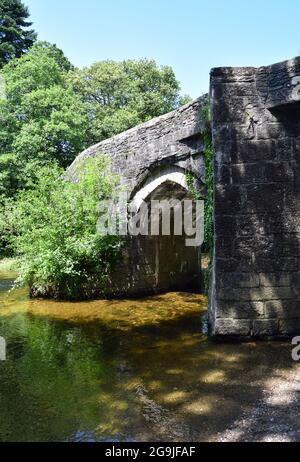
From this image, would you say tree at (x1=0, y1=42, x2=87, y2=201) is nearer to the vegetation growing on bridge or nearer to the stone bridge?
the vegetation growing on bridge

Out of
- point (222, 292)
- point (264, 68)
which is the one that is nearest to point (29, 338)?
point (222, 292)

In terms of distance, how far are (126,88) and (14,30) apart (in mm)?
6859

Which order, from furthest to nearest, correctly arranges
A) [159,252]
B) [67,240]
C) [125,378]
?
[159,252] → [67,240] → [125,378]

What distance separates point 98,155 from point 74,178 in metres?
1.18

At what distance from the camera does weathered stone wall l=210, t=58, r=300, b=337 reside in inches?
194

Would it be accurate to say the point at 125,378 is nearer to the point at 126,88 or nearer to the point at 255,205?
the point at 255,205

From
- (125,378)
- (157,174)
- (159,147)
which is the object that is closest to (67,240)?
(157,174)

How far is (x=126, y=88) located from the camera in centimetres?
2231

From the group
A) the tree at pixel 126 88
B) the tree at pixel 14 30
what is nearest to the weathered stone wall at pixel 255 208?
the tree at pixel 126 88

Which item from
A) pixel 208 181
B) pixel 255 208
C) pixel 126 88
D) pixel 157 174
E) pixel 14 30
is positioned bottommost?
pixel 255 208

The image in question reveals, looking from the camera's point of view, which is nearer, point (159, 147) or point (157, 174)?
point (159, 147)

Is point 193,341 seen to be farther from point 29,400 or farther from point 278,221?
point 29,400

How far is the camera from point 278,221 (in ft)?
16.3

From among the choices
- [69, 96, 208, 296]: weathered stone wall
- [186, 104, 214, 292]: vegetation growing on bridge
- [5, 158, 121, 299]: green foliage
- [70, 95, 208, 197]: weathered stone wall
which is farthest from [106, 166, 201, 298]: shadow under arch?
[186, 104, 214, 292]: vegetation growing on bridge
